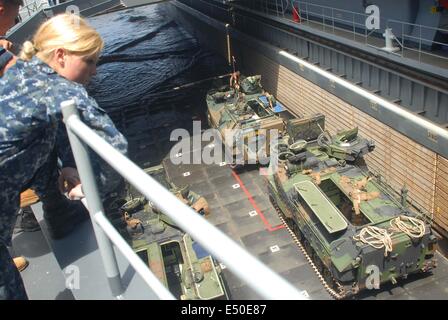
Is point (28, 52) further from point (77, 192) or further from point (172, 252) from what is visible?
point (172, 252)

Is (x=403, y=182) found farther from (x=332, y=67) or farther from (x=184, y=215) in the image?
(x=184, y=215)

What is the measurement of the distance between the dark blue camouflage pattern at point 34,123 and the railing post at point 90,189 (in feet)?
0.57

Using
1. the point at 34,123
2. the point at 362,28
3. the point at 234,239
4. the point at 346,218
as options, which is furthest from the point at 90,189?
the point at 362,28

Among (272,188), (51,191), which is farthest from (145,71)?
(51,191)

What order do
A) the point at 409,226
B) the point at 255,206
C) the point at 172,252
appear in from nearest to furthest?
the point at 409,226
the point at 172,252
the point at 255,206

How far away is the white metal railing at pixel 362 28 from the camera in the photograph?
17422 mm

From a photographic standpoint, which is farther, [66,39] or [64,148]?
[64,148]

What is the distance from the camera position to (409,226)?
1388 cm

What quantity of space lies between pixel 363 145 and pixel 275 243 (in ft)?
17.8

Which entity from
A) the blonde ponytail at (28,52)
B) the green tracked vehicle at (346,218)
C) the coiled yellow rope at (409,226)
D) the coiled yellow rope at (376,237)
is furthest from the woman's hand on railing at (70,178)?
the coiled yellow rope at (409,226)

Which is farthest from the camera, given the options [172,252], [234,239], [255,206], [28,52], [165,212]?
[255,206]

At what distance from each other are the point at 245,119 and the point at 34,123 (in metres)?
20.7

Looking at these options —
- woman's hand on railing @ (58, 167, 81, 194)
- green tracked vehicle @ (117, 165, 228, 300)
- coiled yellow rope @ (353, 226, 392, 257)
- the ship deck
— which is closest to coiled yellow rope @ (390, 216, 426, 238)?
coiled yellow rope @ (353, 226, 392, 257)

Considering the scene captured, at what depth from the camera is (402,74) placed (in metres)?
17.3
